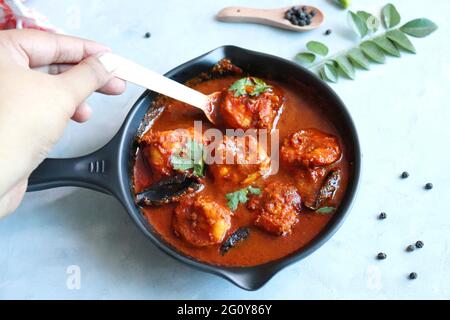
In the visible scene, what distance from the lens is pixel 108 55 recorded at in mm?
3352

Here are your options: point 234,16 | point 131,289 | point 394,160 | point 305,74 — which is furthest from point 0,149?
point 394,160

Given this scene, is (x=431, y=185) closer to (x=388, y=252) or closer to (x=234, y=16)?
(x=388, y=252)

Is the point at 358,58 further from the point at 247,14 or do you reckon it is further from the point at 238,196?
the point at 238,196

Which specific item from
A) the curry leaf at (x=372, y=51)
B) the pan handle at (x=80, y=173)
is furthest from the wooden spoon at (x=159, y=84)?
the curry leaf at (x=372, y=51)

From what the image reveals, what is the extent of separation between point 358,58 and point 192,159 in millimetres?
1604

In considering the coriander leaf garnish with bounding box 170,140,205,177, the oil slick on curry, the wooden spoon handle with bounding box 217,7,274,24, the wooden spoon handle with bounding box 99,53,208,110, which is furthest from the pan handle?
the wooden spoon handle with bounding box 217,7,274,24

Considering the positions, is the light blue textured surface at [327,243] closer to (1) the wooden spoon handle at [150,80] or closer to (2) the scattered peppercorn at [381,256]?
(2) the scattered peppercorn at [381,256]

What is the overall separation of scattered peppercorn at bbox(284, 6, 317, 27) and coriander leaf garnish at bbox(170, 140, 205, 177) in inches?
56.2

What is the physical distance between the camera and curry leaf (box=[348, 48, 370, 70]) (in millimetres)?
4230

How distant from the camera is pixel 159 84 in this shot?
358 cm

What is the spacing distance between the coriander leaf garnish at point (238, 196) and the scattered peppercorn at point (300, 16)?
1549 millimetres

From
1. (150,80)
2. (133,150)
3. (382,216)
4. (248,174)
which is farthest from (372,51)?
(133,150)

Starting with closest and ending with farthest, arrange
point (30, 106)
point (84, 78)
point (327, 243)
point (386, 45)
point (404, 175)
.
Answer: point (30, 106) < point (84, 78) < point (327, 243) < point (404, 175) < point (386, 45)
